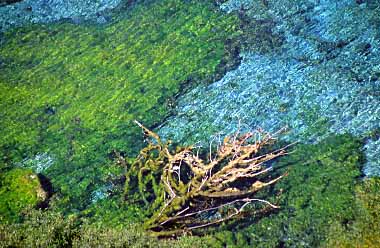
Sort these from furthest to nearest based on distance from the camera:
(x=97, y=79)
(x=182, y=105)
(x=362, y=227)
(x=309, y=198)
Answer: (x=97, y=79), (x=182, y=105), (x=309, y=198), (x=362, y=227)

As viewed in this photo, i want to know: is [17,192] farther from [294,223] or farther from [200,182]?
[294,223]

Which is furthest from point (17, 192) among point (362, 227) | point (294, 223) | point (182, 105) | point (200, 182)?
point (362, 227)

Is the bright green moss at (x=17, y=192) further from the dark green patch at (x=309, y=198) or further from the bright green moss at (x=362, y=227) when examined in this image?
the bright green moss at (x=362, y=227)

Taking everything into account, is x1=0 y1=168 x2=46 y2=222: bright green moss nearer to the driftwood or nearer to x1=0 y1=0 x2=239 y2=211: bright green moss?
x1=0 y1=0 x2=239 y2=211: bright green moss

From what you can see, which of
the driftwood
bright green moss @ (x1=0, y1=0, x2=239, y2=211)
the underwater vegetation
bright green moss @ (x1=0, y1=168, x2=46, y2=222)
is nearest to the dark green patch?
the underwater vegetation

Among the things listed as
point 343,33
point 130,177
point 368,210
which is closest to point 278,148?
point 368,210

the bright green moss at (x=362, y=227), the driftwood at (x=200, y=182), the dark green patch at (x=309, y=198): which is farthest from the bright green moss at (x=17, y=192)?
the bright green moss at (x=362, y=227)
